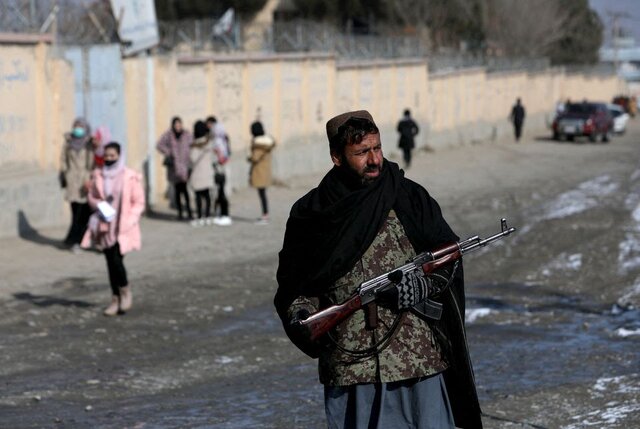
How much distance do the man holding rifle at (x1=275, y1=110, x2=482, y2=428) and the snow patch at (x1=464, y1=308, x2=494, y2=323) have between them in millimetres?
6485

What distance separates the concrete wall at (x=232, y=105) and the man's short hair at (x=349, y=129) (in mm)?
12415

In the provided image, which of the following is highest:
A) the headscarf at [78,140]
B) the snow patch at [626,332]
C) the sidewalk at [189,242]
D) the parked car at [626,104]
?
the headscarf at [78,140]

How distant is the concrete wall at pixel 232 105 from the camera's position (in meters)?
17.3

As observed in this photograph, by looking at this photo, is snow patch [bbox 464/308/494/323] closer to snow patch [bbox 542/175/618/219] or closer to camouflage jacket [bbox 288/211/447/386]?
camouflage jacket [bbox 288/211/447/386]

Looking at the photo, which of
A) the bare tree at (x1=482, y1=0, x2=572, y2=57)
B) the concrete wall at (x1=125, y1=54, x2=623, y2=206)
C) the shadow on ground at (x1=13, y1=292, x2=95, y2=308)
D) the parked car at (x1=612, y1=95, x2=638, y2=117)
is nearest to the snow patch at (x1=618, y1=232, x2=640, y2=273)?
the shadow on ground at (x1=13, y1=292, x2=95, y2=308)

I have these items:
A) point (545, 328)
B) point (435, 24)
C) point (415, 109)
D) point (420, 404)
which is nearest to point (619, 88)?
point (435, 24)

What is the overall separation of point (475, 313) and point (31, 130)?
8264 millimetres

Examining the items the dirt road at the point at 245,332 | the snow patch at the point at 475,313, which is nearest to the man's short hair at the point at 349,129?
the dirt road at the point at 245,332

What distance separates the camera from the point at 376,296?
483 cm

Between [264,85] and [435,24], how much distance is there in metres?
42.8

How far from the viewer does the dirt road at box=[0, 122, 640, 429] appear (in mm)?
→ 8062

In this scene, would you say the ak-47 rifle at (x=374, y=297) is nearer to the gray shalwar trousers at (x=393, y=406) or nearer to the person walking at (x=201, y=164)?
the gray shalwar trousers at (x=393, y=406)

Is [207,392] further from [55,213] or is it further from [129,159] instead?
[129,159]

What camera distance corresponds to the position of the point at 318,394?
8484 millimetres
